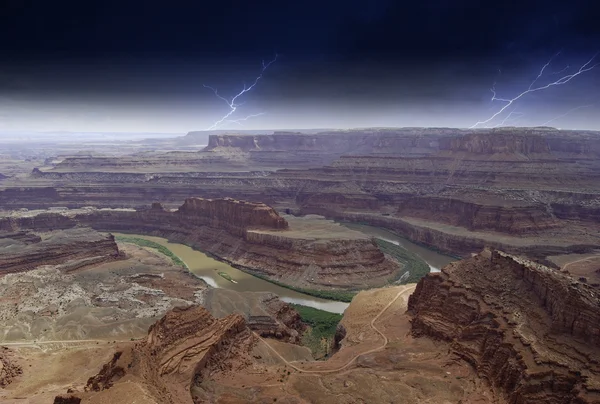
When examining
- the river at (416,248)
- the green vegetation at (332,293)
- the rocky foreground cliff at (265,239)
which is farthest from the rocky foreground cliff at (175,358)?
the river at (416,248)

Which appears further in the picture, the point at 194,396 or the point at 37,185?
the point at 37,185

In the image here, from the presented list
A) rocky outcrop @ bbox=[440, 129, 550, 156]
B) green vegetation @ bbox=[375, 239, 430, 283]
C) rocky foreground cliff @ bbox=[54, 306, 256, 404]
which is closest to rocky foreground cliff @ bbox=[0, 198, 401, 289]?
green vegetation @ bbox=[375, 239, 430, 283]

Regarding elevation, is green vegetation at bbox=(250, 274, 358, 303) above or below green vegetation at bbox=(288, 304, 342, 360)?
below

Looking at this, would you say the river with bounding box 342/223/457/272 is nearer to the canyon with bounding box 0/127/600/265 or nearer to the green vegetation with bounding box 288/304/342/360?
the canyon with bounding box 0/127/600/265

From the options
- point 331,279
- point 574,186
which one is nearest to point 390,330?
point 331,279

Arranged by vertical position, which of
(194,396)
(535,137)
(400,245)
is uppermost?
(535,137)

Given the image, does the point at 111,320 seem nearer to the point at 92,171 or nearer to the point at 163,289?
the point at 163,289

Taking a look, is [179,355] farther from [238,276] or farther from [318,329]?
[238,276]
